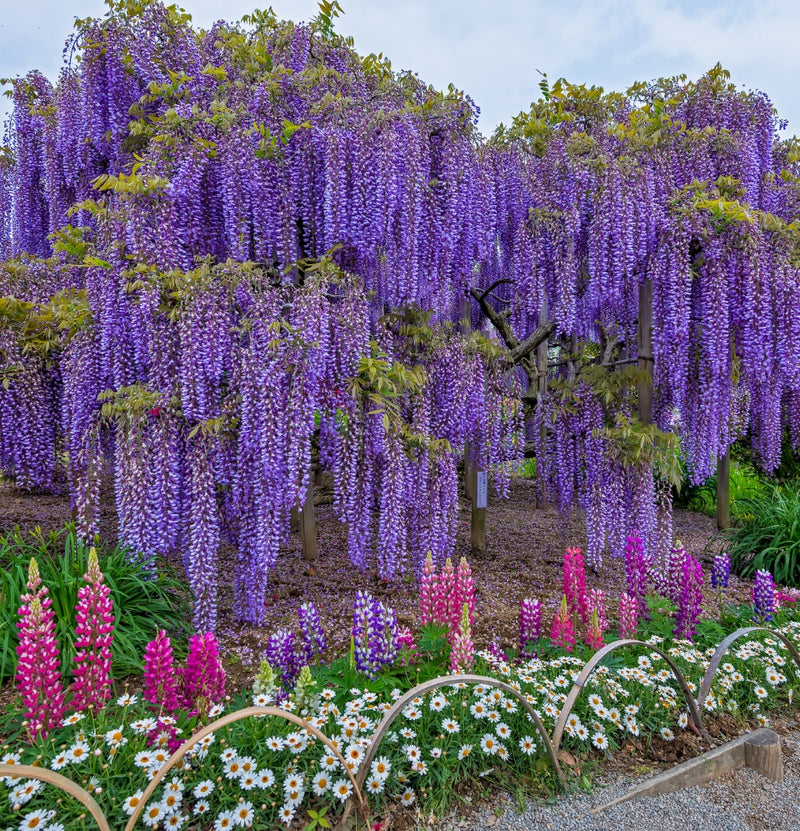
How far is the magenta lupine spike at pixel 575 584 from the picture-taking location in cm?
319

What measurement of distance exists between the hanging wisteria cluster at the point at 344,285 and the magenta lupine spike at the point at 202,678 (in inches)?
45.4

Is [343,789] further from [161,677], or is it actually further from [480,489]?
[480,489]

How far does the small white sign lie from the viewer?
521 centimetres

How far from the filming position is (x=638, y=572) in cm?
333

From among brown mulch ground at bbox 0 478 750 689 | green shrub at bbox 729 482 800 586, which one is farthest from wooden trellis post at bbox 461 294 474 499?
green shrub at bbox 729 482 800 586

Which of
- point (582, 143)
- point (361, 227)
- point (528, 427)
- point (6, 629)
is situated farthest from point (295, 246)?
point (528, 427)

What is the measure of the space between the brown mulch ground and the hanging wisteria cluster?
0.38 metres

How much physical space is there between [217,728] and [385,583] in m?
3.29

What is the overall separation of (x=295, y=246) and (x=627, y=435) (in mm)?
3066

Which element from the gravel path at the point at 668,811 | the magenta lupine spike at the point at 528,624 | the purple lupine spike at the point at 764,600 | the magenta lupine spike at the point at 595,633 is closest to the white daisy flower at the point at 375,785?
the gravel path at the point at 668,811

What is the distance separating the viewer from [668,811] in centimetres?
209

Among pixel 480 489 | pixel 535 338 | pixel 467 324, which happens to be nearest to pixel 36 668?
pixel 480 489

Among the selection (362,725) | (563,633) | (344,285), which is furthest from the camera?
(344,285)

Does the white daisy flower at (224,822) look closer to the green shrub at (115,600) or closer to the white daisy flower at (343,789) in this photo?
the white daisy flower at (343,789)
